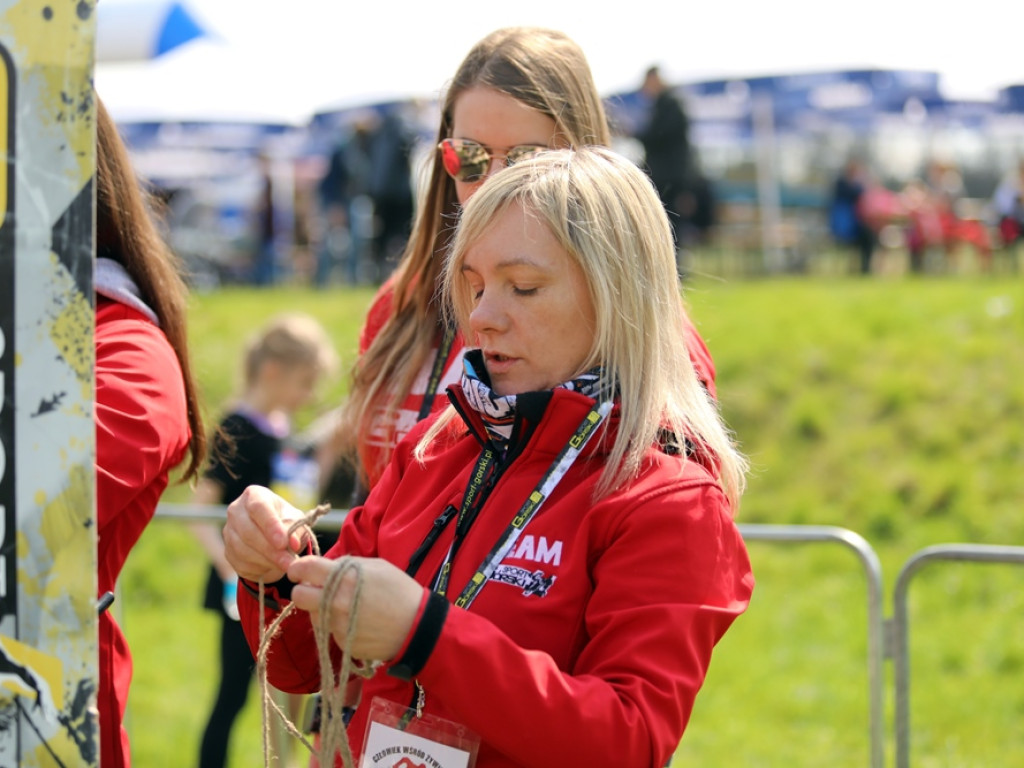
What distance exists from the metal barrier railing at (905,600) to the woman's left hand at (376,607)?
7.69 ft

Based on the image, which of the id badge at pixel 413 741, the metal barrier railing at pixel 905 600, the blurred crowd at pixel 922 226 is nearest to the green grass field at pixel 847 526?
the metal barrier railing at pixel 905 600

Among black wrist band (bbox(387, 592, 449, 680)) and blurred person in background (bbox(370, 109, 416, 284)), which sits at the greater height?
black wrist band (bbox(387, 592, 449, 680))

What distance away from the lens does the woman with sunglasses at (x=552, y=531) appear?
1609 mm

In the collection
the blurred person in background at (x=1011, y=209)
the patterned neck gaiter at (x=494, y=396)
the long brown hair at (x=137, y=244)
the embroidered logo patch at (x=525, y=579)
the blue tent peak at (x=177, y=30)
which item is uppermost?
the blue tent peak at (x=177, y=30)

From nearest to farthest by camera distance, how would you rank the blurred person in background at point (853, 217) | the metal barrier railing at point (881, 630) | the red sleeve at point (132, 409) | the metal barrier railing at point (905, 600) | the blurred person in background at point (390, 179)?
the red sleeve at point (132, 409) → the metal barrier railing at point (905, 600) → the metal barrier railing at point (881, 630) → the blurred person in background at point (390, 179) → the blurred person in background at point (853, 217)

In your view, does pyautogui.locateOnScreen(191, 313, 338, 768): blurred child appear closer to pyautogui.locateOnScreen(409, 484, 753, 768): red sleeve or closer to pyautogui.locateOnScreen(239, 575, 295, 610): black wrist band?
pyautogui.locateOnScreen(239, 575, 295, 610): black wrist band

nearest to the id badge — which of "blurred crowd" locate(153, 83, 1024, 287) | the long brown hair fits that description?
the long brown hair

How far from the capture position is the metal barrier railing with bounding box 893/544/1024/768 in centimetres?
350

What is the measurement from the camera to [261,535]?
1894 mm

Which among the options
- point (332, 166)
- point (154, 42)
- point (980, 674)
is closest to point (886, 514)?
point (980, 674)

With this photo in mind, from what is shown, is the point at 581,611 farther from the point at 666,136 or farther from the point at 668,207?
the point at 666,136

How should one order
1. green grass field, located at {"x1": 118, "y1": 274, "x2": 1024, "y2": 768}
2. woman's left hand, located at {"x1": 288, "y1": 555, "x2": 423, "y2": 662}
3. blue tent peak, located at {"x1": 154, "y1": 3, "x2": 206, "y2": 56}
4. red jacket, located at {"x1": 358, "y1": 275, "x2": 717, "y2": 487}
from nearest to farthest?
woman's left hand, located at {"x1": 288, "y1": 555, "x2": 423, "y2": 662} < red jacket, located at {"x1": 358, "y1": 275, "x2": 717, "y2": 487} < green grass field, located at {"x1": 118, "y1": 274, "x2": 1024, "y2": 768} < blue tent peak, located at {"x1": 154, "y1": 3, "x2": 206, "y2": 56}

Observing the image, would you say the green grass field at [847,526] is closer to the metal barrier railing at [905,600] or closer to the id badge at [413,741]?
the metal barrier railing at [905,600]

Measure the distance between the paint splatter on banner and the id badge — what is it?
1.74 feet
